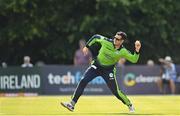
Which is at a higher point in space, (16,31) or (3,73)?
(16,31)

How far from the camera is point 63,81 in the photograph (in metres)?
34.0

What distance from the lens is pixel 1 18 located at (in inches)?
1695

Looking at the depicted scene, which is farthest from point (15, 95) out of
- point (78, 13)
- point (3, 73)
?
point (78, 13)

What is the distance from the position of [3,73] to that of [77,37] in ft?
29.7

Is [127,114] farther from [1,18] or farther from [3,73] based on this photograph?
[1,18]

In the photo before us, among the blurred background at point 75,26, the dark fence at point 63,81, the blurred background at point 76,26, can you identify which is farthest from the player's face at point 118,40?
the blurred background at point 75,26

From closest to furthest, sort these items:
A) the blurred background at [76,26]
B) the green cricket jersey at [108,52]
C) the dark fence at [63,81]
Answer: the green cricket jersey at [108,52]
the dark fence at [63,81]
the blurred background at [76,26]

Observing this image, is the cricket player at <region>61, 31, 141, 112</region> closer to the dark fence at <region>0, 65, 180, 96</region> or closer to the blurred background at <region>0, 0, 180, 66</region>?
the dark fence at <region>0, 65, 180, 96</region>

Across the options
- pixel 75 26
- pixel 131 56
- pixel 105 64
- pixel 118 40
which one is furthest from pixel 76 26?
pixel 131 56

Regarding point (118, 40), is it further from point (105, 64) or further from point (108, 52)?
point (105, 64)

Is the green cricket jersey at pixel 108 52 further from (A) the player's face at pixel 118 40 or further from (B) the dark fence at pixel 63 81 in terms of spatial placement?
(B) the dark fence at pixel 63 81

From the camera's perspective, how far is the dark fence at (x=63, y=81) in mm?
33406

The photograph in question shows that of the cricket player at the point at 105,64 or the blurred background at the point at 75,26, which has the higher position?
the blurred background at the point at 75,26

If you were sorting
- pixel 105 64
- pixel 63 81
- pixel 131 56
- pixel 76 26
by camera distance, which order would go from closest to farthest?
pixel 131 56 < pixel 105 64 < pixel 63 81 < pixel 76 26
